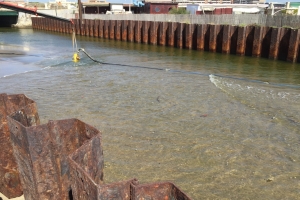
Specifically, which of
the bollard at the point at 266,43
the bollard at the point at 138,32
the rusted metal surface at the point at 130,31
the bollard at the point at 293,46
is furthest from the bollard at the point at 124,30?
the bollard at the point at 293,46

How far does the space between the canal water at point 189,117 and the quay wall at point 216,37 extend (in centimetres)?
217

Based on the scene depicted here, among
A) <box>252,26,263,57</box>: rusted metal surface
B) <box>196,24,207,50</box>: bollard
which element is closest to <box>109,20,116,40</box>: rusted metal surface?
<box>196,24,207,50</box>: bollard

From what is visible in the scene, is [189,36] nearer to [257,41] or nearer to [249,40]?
[249,40]

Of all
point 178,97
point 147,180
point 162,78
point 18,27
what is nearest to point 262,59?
point 162,78

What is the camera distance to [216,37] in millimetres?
18797

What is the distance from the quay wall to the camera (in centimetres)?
1568

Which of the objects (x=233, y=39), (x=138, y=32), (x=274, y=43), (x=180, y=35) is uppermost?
(x=138, y=32)

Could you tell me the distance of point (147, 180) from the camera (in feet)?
14.8

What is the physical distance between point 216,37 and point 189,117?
13.0 meters

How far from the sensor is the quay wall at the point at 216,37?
1568 cm

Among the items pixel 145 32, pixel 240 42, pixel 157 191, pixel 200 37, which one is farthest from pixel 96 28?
pixel 157 191

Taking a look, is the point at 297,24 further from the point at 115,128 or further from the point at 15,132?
the point at 15,132

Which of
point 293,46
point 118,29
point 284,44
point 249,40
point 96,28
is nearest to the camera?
point 293,46

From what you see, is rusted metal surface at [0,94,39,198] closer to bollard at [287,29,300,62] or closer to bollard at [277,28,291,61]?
bollard at [287,29,300,62]
